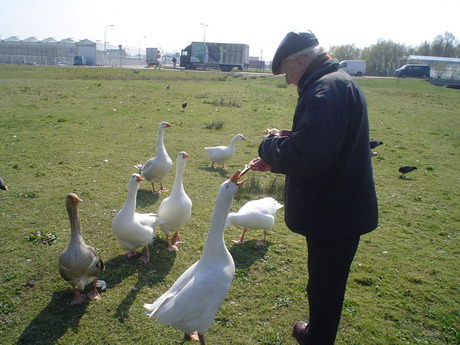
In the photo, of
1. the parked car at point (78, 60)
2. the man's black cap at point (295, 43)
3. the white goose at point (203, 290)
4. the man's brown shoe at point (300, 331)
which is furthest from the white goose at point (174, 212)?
the parked car at point (78, 60)

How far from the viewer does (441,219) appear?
700 centimetres

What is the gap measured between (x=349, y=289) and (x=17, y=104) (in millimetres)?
17686

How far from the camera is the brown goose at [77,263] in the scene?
3.90 m

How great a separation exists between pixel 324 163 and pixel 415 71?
62557 mm

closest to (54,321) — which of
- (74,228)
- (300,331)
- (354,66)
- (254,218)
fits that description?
(74,228)

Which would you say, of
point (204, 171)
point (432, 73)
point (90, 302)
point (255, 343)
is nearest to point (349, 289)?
point (255, 343)

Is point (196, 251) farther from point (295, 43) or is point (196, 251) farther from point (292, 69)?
point (295, 43)

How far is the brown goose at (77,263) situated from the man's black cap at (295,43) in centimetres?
315

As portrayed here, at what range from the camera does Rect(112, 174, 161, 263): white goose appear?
4.77 meters

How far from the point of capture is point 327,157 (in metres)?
2.42

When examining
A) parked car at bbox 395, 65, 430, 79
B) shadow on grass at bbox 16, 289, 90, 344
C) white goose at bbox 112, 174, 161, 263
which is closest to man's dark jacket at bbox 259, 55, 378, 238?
white goose at bbox 112, 174, 161, 263

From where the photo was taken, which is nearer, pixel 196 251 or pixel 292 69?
pixel 292 69

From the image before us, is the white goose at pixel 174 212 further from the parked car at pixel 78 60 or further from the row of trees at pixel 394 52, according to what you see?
the row of trees at pixel 394 52

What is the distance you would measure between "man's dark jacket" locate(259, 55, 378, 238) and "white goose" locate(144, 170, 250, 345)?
731mm
